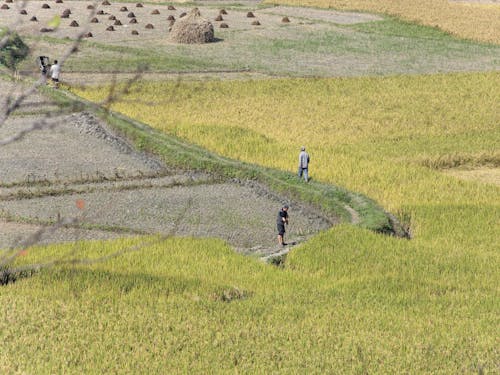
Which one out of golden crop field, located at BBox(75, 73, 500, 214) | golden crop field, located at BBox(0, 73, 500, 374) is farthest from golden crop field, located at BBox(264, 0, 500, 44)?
golden crop field, located at BBox(0, 73, 500, 374)

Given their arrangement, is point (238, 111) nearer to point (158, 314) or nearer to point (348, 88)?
point (348, 88)

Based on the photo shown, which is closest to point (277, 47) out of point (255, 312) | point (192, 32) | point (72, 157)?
point (192, 32)

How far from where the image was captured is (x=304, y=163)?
74.2 ft

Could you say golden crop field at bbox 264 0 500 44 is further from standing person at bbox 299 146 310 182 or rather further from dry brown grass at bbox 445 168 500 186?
standing person at bbox 299 146 310 182

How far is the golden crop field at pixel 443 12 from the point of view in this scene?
203ft

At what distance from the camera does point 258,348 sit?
1252cm

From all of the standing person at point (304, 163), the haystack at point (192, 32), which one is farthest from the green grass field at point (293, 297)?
the haystack at point (192, 32)

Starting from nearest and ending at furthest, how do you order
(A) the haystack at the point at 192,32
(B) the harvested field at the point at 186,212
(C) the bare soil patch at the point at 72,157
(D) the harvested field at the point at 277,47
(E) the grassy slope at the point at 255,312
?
(E) the grassy slope at the point at 255,312 → (B) the harvested field at the point at 186,212 → (C) the bare soil patch at the point at 72,157 → (D) the harvested field at the point at 277,47 → (A) the haystack at the point at 192,32

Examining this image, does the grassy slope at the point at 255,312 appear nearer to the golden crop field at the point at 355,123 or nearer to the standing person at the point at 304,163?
the golden crop field at the point at 355,123

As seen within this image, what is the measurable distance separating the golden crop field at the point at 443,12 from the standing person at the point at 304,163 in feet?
132

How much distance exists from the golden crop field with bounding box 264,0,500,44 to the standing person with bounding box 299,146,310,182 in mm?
40105

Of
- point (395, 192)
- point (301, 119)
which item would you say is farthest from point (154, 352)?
point (301, 119)

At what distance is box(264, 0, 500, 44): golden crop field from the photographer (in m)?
61.9

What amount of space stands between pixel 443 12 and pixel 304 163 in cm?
5071
